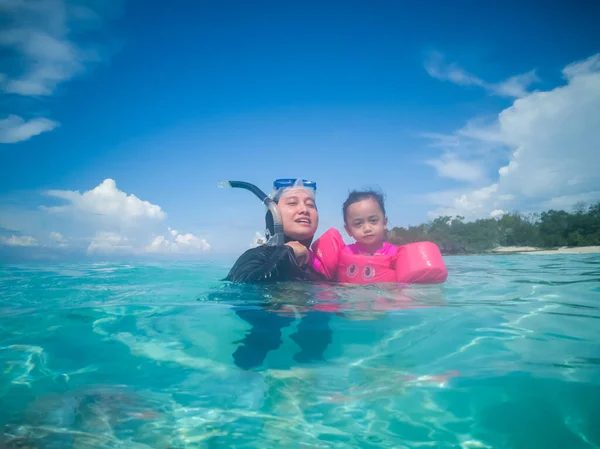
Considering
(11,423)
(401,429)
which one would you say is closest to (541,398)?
(401,429)

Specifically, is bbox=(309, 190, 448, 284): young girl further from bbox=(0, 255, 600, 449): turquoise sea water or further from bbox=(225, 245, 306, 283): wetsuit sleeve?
bbox=(225, 245, 306, 283): wetsuit sleeve

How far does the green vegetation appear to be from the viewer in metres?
22.9

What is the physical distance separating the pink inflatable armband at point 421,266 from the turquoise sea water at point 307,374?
22.9 inches

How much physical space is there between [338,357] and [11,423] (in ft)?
7.11

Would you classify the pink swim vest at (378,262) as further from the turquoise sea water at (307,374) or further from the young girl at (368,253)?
the turquoise sea water at (307,374)

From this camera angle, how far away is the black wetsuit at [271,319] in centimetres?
299

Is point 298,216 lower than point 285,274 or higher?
higher

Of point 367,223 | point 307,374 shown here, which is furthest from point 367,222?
point 307,374

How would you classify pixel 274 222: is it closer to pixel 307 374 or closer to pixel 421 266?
pixel 421 266

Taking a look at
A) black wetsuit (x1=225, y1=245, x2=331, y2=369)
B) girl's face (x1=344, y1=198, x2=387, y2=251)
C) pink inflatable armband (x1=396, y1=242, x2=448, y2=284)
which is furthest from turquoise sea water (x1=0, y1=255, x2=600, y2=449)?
girl's face (x1=344, y1=198, x2=387, y2=251)

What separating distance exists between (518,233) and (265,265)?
2795cm

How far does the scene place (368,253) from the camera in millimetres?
5629

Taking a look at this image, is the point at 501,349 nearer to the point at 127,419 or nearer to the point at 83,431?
the point at 127,419

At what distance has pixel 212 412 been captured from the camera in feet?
7.15
